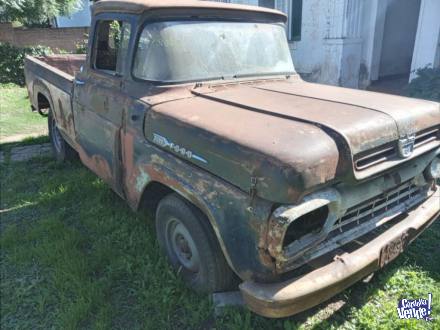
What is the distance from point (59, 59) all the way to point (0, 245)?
13.4ft

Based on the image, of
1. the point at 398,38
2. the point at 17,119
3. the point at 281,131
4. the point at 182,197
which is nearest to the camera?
the point at 281,131

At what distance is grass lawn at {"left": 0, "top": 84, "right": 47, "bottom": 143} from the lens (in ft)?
24.2

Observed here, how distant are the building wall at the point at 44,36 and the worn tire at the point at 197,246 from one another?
1421 cm

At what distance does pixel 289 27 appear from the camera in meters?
9.73

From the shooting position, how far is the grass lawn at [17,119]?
7.37 metres

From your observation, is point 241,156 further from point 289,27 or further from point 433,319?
point 289,27

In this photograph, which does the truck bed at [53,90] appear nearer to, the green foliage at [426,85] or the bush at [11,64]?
the green foliage at [426,85]

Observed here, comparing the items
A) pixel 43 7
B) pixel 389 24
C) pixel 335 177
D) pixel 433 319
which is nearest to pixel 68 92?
pixel 335 177

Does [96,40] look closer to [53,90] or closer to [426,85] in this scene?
[53,90]

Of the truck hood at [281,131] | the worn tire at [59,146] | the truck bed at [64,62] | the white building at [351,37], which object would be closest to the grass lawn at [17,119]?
the truck bed at [64,62]

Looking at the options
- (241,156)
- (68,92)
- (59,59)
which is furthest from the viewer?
(59,59)

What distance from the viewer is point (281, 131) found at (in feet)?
7.55

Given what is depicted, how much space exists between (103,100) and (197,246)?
167cm

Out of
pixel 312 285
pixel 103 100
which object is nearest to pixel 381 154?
pixel 312 285
